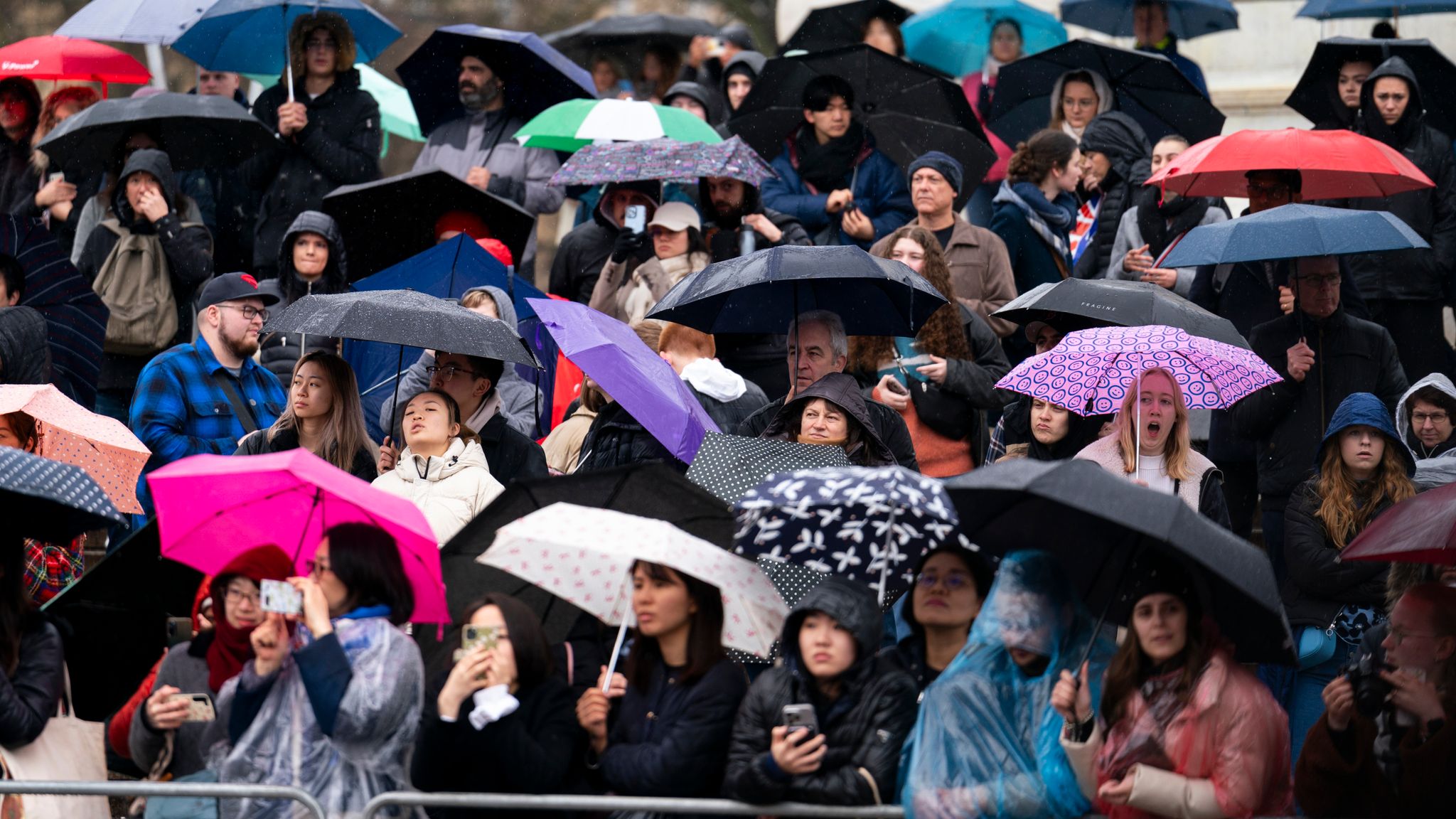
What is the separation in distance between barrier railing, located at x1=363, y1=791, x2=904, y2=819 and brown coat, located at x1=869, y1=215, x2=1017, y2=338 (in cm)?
520

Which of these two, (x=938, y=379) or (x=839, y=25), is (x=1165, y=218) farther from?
(x=839, y=25)

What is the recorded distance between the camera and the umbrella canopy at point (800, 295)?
834cm

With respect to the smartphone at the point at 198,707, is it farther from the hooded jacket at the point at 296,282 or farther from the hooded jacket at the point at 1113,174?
the hooded jacket at the point at 1113,174

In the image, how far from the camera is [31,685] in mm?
6516

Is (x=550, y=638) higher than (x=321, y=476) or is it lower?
lower

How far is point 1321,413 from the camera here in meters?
9.39

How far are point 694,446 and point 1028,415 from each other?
67.9 inches

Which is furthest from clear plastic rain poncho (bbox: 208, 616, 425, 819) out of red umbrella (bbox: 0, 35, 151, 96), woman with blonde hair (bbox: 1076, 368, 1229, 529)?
red umbrella (bbox: 0, 35, 151, 96)

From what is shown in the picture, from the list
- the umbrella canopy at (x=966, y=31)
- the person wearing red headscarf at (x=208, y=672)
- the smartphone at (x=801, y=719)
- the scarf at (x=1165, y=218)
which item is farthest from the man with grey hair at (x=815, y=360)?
the umbrella canopy at (x=966, y=31)

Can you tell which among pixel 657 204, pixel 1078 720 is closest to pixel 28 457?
pixel 1078 720

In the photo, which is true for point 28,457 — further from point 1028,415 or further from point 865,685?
point 1028,415

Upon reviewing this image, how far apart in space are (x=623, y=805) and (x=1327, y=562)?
3.82 metres

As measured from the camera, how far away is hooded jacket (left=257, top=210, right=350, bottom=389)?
10570mm

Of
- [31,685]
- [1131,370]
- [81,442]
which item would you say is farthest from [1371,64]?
[31,685]
